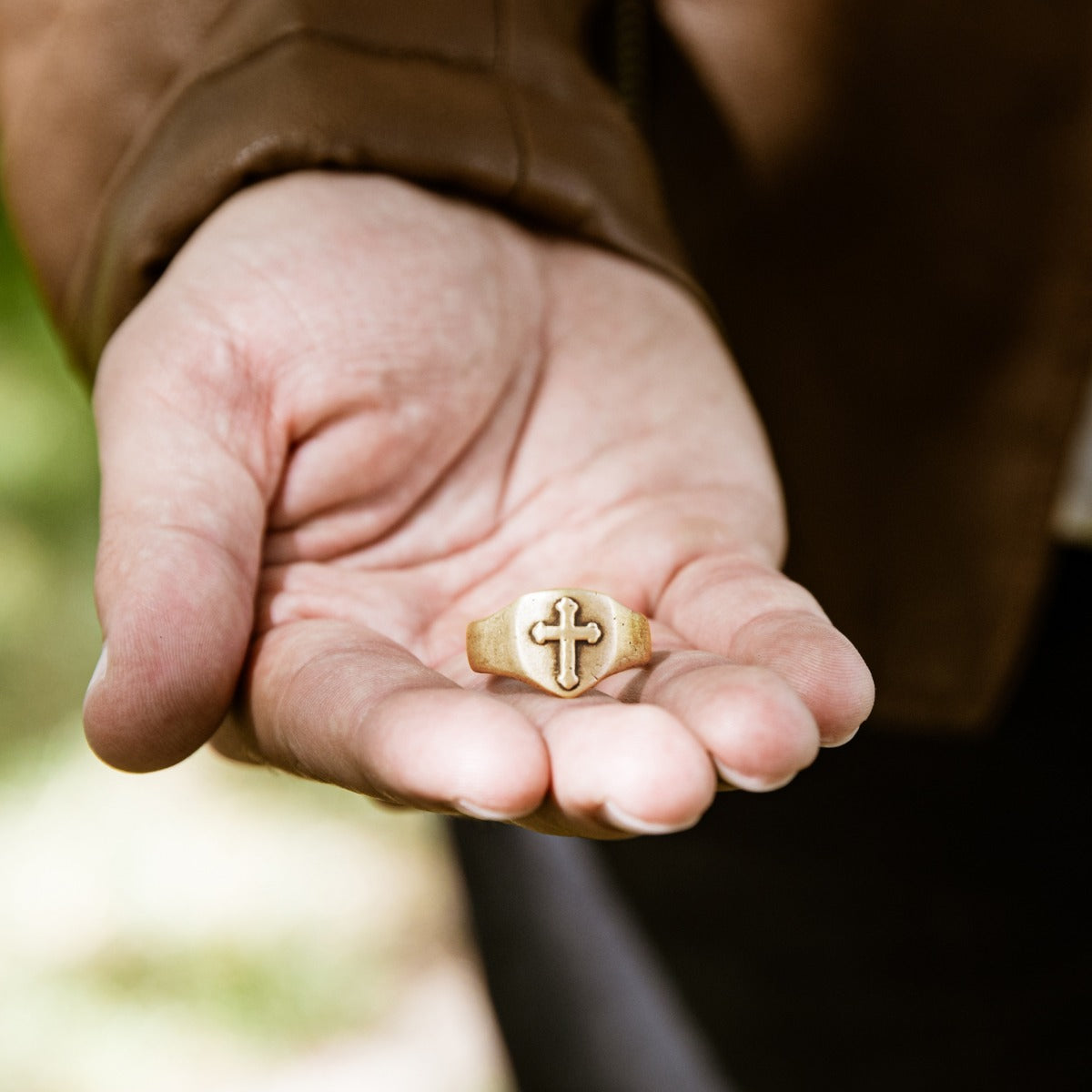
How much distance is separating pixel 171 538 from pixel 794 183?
910 mm

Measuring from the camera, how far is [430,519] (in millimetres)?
1195

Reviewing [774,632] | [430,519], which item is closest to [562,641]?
[774,632]

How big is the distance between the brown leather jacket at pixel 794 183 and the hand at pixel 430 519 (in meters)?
0.08

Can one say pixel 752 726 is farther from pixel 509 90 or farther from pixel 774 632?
pixel 509 90

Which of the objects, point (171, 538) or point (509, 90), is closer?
point (171, 538)

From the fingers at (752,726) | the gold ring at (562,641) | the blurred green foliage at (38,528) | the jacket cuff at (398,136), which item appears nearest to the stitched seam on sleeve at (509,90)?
the jacket cuff at (398,136)

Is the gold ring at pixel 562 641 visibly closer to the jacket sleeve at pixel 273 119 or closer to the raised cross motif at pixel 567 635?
the raised cross motif at pixel 567 635

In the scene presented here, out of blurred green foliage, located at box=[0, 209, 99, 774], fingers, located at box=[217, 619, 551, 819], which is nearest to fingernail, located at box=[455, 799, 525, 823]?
fingers, located at box=[217, 619, 551, 819]

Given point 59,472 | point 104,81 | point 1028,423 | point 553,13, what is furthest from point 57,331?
point 1028,423

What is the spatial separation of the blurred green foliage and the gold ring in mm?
1516

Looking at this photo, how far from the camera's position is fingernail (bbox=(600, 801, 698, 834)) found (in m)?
0.68

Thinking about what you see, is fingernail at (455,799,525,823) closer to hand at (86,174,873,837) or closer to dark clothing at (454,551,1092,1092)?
hand at (86,174,873,837)

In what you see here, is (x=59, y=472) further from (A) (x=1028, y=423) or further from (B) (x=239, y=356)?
(A) (x=1028, y=423)

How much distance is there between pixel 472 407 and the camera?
4.00 feet
